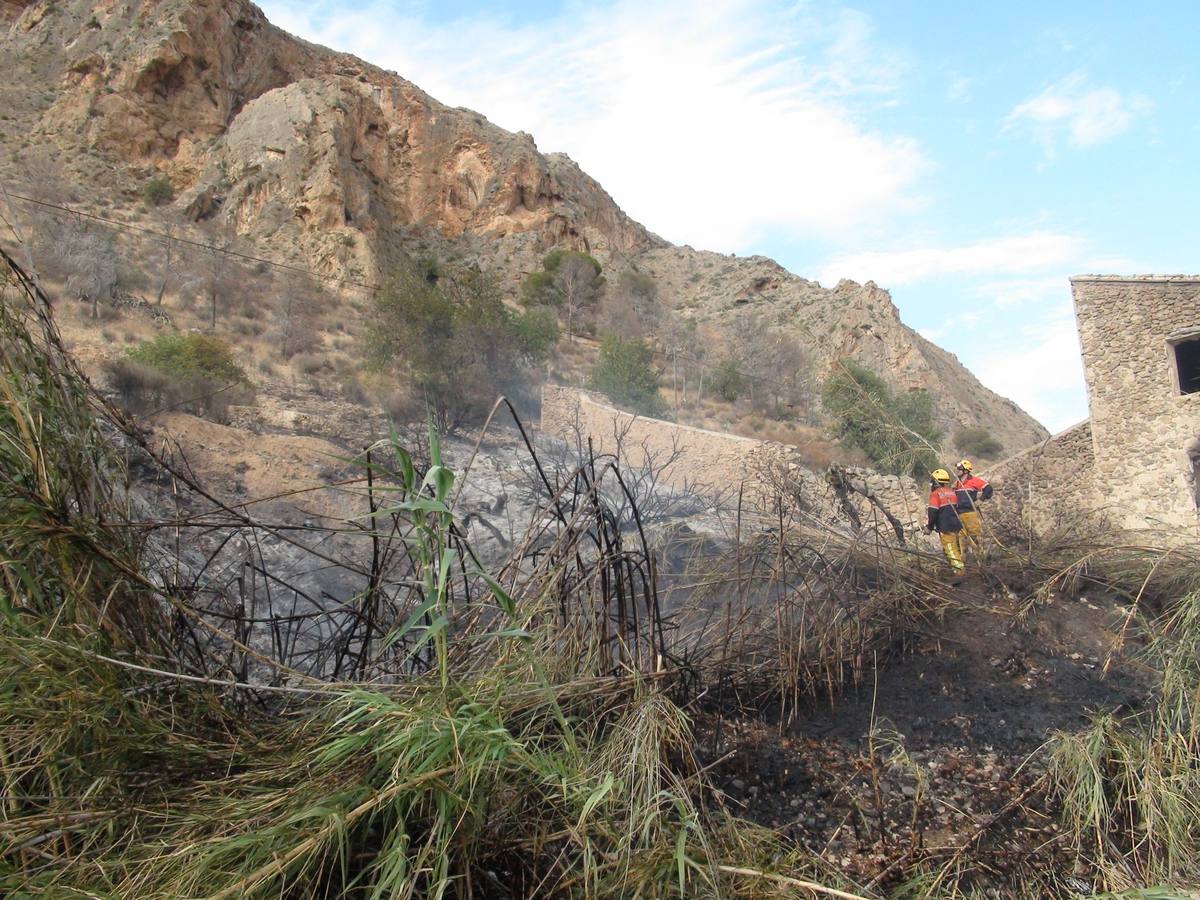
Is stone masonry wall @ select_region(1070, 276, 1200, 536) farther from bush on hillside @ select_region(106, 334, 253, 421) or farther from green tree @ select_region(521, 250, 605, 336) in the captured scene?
green tree @ select_region(521, 250, 605, 336)

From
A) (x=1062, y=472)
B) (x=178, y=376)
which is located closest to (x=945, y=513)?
(x=1062, y=472)

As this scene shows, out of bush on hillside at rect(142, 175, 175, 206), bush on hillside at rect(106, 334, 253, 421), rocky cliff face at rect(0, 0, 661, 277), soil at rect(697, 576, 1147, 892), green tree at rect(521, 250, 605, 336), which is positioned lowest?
soil at rect(697, 576, 1147, 892)

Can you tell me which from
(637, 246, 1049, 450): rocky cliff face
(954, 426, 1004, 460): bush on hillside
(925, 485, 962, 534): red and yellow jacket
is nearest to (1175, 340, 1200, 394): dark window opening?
(925, 485, 962, 534): red and yellow jacket

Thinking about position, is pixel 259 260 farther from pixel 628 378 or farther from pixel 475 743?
pixel 475 743

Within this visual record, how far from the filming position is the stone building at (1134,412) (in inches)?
416

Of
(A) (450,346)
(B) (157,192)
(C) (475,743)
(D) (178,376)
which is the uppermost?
(B) (157,192)

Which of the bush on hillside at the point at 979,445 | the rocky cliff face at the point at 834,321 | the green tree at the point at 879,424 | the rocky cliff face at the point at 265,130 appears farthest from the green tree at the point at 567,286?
the bush on hillside at the point at 979,445

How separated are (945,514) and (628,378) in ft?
54.8

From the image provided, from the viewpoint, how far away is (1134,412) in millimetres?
11109

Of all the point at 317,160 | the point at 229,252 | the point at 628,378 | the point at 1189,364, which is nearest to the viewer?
the point at 1189,364

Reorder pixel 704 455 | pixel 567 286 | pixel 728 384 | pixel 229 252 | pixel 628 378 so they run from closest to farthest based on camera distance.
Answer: pixel 704 455, pixel 628 378, pixel 229 252, pixel 728 384, pixel 567 286

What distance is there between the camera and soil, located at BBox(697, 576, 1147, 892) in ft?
8.87

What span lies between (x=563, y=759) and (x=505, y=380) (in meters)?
16.6

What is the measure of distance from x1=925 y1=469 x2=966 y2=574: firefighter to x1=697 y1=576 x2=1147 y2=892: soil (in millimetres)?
2520
